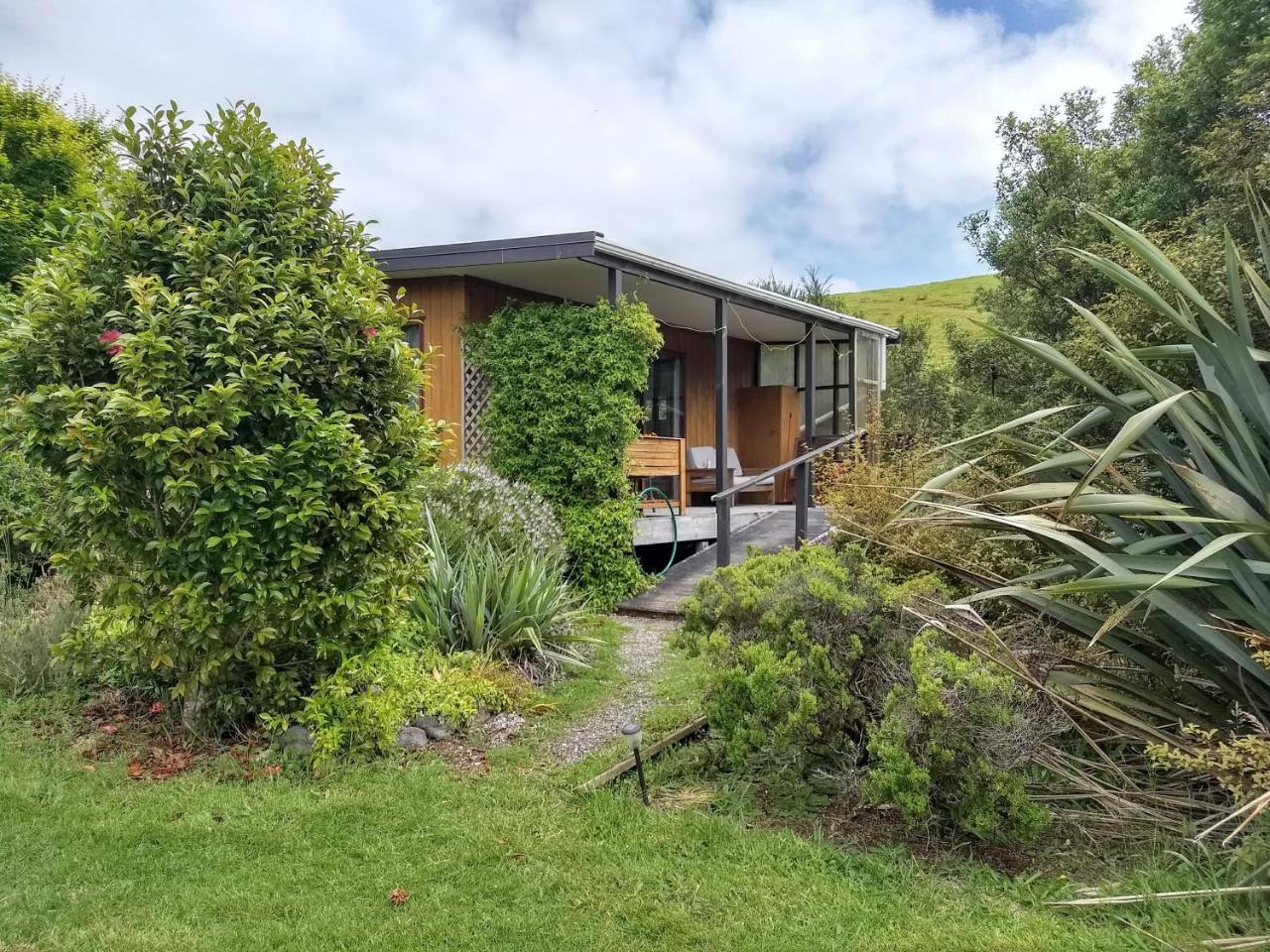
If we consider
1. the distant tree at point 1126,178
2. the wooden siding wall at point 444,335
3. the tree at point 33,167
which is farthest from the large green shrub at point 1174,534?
the tree at point 33,167

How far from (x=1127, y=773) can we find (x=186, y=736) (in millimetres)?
4598

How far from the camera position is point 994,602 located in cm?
497

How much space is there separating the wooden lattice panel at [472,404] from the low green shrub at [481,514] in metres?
2.36

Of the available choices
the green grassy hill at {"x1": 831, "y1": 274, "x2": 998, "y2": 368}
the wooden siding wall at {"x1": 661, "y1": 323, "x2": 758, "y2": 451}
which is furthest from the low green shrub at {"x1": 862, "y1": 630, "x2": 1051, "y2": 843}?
the green grassy hill at {"x1": 831, "y1": 274, "x2": 998, "y2": 368}

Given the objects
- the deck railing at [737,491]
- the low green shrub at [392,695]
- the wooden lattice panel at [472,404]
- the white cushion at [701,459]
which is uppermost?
the wooden lattice panel at [472,404]

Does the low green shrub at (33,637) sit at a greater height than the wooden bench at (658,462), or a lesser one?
lesser

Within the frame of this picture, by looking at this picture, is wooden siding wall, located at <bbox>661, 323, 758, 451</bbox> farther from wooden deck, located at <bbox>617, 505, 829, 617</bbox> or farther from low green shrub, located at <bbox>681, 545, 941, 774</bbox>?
low green shrub, located at <bbox>681, 545, 941, 774</bbox>

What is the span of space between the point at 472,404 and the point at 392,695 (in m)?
6.09

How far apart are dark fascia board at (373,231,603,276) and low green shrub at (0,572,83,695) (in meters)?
4.40

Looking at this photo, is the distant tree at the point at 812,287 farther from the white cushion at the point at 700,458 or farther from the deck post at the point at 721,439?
Result: the deck post at the point at 721,439

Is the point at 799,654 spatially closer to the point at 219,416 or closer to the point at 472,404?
the point at 219,416

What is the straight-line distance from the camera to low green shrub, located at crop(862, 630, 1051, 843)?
10.1 feet

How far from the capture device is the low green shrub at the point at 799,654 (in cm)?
367

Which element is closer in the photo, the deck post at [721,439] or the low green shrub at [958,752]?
the low green shrub at [958,752]
